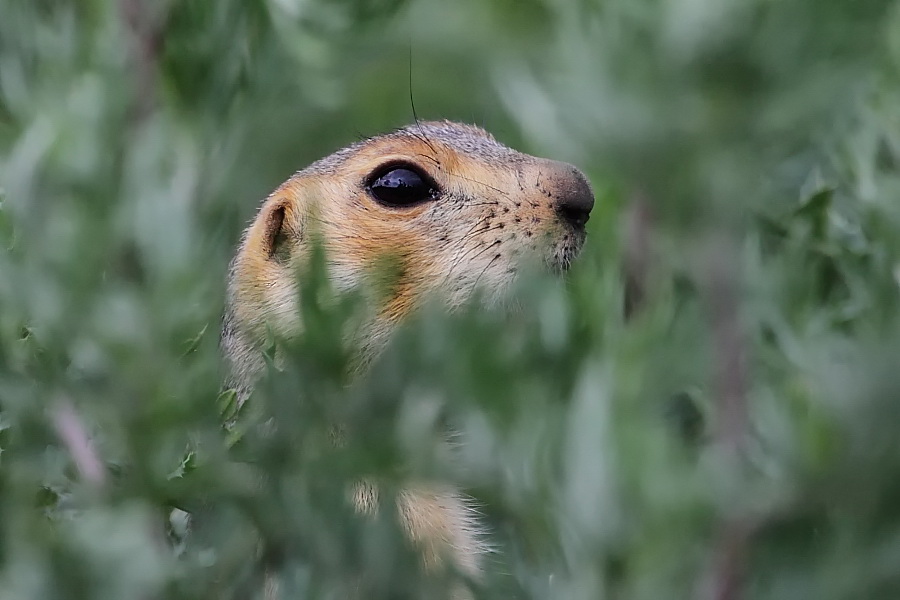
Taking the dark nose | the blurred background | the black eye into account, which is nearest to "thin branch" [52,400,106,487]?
the blurred background

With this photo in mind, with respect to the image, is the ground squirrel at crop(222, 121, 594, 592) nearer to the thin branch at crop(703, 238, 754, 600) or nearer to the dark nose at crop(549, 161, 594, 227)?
the dark nose at crop(549, 161, 594, 227)

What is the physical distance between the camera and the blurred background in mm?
361

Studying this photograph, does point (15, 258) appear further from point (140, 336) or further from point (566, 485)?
point (566, 485)

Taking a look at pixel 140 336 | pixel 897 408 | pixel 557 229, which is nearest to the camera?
pixel 897 408

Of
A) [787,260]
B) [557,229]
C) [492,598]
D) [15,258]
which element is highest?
[557,229]

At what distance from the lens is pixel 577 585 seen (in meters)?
0.38

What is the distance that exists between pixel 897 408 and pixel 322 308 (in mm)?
218

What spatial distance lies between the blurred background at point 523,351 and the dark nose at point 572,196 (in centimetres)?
55

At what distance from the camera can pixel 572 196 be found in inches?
51.8

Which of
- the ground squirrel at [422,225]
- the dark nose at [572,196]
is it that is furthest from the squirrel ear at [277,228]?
the dark nose at [572,196]

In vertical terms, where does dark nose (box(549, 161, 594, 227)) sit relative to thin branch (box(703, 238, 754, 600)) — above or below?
above

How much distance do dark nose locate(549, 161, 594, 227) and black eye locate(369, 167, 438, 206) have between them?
0.26 metres

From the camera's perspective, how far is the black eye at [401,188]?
156 cm

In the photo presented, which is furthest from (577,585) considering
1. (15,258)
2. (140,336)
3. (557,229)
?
(557,229)
